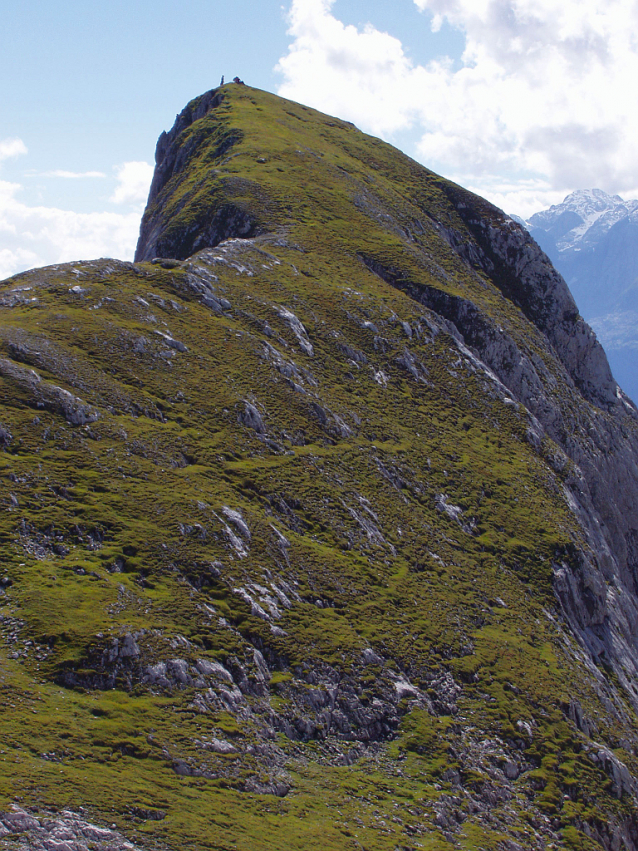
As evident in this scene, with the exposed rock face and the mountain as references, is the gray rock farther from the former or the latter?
the exposed rock face

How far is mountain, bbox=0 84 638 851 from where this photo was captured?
25.0 metres

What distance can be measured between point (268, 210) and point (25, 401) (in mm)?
56897

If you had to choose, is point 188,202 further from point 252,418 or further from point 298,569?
point 298,569

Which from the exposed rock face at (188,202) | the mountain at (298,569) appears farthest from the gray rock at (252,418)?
the exposed rock face at (188,202)

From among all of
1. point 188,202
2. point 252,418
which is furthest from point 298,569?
point 188,202

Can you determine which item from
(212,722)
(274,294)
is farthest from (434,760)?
(274,294)

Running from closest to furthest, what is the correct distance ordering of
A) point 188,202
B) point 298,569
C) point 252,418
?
1. point 298,569
2. point 252,418
3. point 188,202

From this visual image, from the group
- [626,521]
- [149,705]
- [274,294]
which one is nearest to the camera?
[149,705]

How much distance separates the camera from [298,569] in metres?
39.1

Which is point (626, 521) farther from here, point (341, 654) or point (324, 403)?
point (341, 654)

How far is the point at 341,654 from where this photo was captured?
114ft

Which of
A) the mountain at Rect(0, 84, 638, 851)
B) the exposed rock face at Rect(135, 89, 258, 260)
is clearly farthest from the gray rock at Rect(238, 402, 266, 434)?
the exposed rock face at Rect(135, 89, 258, 260)

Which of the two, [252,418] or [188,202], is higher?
[188,202]

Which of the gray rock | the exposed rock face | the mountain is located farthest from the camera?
the exposed rock face
